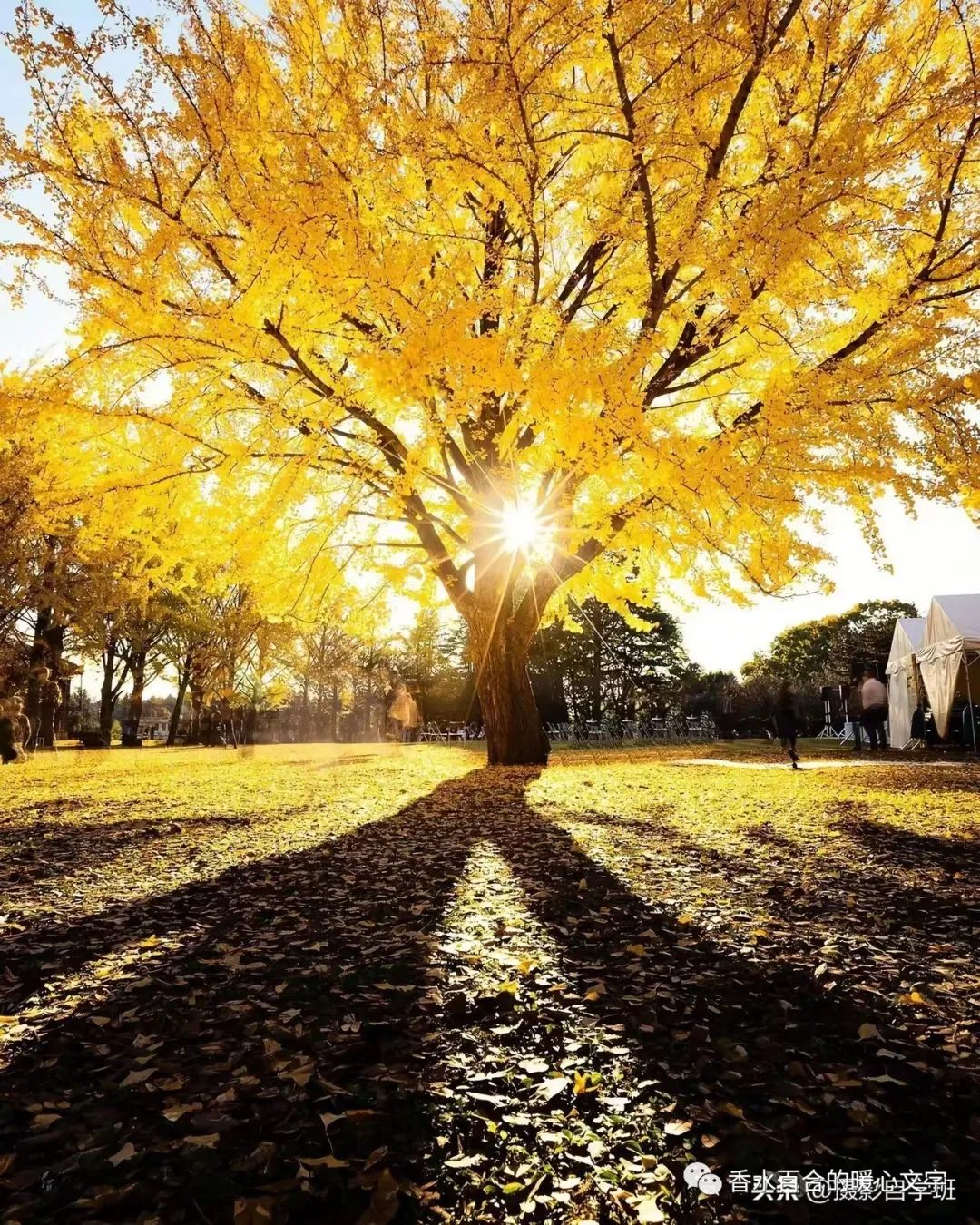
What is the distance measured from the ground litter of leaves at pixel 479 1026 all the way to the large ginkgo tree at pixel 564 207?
12.5 ft

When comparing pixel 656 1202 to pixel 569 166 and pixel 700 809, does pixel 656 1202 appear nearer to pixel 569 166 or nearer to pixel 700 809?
pixel 700 809

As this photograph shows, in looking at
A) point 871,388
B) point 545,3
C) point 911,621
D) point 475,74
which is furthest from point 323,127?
point 911,621

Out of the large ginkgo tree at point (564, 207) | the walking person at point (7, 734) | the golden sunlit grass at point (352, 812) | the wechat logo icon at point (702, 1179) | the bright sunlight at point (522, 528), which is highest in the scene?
the large ginkgo tree at point (564, 207)

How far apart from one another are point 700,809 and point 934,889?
2836 mm

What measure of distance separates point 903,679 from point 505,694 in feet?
49.1

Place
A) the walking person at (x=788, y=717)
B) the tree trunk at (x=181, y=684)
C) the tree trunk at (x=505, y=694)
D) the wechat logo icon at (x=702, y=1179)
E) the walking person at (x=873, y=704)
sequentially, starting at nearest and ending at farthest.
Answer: the wechat logo icon at (x=702, y=1179) < the tree trunk at (x=505, y=694) < the walking person at (x=788, y=717) < the walking person at (x=873, y=704) < the tree trunk at (x=181, y=684)

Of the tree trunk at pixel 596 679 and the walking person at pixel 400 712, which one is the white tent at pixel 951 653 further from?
the tree trunk at pixel 596 679

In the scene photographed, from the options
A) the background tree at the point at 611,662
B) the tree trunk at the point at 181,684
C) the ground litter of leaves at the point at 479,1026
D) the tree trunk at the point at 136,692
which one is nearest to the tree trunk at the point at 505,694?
the ground litter of leaves at the point at 479,1026

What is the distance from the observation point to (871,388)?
7.07 metres

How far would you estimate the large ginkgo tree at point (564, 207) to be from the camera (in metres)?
5.71

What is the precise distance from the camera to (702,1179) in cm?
163

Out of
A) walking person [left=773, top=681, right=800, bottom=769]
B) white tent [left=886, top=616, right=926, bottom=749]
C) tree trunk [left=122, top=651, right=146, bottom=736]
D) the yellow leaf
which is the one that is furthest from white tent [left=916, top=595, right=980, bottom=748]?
tree trunk [left=122, top=651, right=146, bottom=736]

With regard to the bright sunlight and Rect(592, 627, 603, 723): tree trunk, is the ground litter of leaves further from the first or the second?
Rect(592, 627, 603, 723): tree trunk

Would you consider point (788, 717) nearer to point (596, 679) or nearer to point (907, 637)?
point (907, 637)
